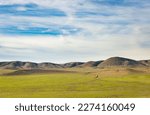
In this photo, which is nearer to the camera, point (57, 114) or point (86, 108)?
point (57, 114)

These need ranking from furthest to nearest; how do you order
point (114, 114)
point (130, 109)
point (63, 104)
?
point (63, 104), point (130, 109), point (114, 114)

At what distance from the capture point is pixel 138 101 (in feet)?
90.0

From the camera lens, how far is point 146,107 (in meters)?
25.4

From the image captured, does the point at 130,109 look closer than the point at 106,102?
Yes

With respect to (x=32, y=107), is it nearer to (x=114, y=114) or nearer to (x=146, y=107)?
(x=114, y=114)

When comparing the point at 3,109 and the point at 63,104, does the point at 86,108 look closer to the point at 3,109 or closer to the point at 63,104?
the point at 63,104

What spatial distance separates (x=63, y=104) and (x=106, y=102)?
9.57ft

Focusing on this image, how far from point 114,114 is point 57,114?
10.9 feet

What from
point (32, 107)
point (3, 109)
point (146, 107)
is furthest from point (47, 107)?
point (146, 107)

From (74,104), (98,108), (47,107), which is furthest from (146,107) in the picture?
(47,107)

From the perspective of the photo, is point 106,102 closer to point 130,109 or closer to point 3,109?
point 130,109

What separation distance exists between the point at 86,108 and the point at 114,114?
9.27 feet

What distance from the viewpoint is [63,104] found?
26.3 meters

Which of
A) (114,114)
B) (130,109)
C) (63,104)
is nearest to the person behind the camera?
(114,114)
